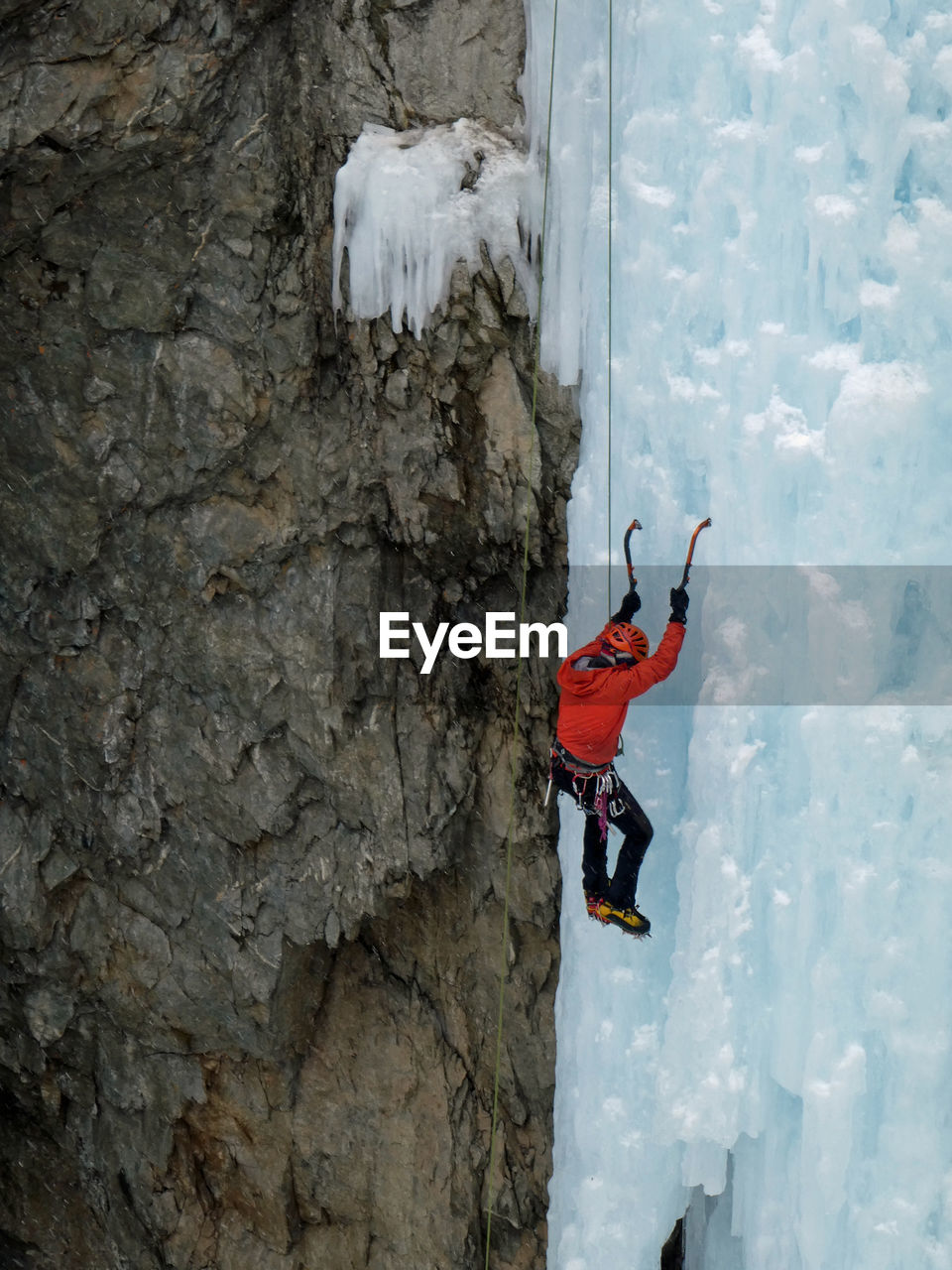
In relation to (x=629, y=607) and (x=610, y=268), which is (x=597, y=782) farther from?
(x=610, y=268)

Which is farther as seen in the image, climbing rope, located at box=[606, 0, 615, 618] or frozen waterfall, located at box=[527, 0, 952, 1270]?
climbing rope, located at box=[606, 0, 615, 618]

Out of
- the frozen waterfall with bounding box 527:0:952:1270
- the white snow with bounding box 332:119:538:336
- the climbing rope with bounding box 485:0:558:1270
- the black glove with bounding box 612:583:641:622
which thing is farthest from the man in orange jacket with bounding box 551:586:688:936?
the white snow with bounding box 332:119:538:336

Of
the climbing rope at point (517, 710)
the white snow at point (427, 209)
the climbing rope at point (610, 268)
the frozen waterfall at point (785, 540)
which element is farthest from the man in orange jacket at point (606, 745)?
the white snow at point (427, 209)

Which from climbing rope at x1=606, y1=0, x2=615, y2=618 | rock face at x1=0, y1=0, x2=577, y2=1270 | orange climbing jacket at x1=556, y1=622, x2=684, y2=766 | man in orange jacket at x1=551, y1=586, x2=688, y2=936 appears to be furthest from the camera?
rock face at x1=0, y1=0, x2=577, y2=1270

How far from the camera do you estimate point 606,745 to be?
5.90 metres

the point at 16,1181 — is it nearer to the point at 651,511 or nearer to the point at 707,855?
the point at 707,855

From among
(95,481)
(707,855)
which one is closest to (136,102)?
(95,481)

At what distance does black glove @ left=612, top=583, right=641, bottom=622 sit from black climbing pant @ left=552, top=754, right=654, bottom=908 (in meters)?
0.67

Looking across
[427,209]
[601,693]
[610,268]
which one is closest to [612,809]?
[601,693]

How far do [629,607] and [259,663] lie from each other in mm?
2289

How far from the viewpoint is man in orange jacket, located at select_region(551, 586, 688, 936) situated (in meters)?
5.67

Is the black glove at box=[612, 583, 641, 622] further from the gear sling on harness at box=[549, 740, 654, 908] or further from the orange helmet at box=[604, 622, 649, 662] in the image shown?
the gear sling on harness at box=[549, 740, 654, 908]

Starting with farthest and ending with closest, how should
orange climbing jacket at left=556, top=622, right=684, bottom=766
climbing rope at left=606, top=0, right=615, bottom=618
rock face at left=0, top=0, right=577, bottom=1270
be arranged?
rock face at left=0, top=0, right=577, bottom=1270 < climbing rope at left=606, top=0, right=615, bottom=618 < orange climbing jacket at left=556, top=622, right=684, bottom=766

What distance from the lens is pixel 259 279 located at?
22.2 ft
